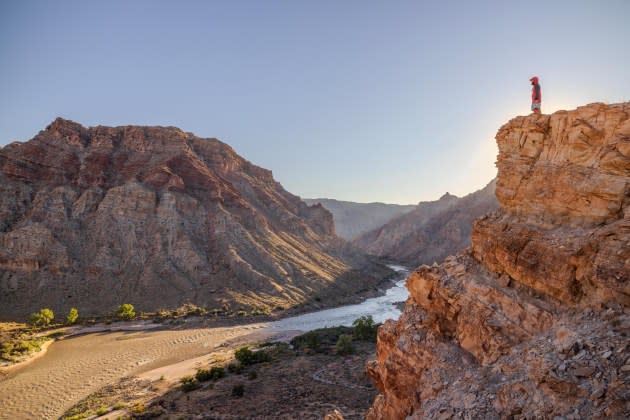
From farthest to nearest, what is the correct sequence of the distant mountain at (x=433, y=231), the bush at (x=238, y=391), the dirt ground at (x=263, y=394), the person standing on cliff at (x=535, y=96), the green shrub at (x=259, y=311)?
the distant mountain at (x=433, y=231) → the green shrub at (x=259, y=311) → the bush at (x=238, y=391) → the dirt ground at (x=263, y=394) → the person standing on cliff at (x=535, y=96)

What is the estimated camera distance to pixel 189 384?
68.1 ft

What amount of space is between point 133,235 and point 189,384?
45595 millimetres

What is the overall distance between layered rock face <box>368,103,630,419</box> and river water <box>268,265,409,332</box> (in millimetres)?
34612

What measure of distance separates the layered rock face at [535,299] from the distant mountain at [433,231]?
309ft

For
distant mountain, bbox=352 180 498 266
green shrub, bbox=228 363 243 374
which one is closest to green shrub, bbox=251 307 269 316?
green shrub, bbox=228 363 243 374

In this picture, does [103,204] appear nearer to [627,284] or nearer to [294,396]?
[294,396]

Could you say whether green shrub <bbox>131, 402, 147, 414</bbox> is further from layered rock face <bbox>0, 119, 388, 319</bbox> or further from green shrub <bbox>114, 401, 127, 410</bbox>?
layered rock face <bbox>0, 119, 388, 319</bbox>

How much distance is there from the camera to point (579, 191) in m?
7.32

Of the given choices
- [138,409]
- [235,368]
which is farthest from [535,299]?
[235,368]

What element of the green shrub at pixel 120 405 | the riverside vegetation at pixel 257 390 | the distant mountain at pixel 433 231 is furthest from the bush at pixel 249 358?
the distant mountain at pixel 433 231

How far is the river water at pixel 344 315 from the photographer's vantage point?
4475cm

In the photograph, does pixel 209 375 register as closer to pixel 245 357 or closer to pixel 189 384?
pixel 189 384

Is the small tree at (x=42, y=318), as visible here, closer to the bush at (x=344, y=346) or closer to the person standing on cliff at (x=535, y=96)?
the bush at (x=344, y=346)

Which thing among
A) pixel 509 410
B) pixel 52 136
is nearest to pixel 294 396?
pixel 509 410
